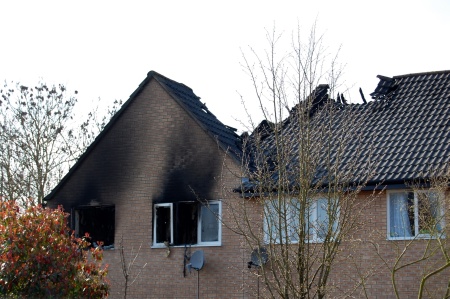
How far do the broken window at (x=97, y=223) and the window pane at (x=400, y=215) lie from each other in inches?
327

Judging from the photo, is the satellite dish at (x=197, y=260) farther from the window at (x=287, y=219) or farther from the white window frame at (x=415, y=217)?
the window at (x=287, y=219)

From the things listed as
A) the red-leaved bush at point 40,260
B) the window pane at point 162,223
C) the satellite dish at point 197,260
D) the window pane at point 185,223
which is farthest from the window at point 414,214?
the red-leaved bush at point 40,260

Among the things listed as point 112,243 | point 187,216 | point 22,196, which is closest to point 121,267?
point 112,243

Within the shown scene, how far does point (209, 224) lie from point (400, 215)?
17.6 ft

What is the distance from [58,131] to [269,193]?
64.2 feet

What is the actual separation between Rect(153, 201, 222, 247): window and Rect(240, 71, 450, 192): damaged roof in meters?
1.98

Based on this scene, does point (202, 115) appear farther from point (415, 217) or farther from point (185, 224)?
point (415, 217)

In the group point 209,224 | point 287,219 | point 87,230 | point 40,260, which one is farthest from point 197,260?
point 287,219

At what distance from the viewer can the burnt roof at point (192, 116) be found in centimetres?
2245

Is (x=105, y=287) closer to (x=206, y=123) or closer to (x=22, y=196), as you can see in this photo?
(x=206, y=123)

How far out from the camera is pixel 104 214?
23734mm

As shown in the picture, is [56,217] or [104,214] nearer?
[56,217]

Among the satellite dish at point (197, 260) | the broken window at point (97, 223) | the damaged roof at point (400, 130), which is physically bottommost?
the satellite dish at point (197, 260)

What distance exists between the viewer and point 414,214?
18.6 meters
